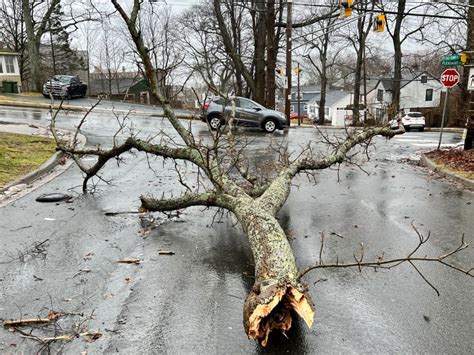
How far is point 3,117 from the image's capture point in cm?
1794

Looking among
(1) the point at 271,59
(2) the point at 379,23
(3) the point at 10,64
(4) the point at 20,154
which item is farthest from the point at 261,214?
(3) the point at 10,64

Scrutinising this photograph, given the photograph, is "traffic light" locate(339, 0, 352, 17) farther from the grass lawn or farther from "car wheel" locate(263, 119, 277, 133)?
the grass lawn

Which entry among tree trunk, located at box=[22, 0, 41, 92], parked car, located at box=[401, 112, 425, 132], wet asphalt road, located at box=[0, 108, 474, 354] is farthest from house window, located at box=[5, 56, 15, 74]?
A: wet asphalt road, located at box=[0, 108, 474, 354]

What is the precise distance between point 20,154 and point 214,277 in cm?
781

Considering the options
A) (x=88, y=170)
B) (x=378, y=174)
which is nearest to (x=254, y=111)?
(x=378, y=174)

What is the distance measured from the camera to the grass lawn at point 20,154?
857cm

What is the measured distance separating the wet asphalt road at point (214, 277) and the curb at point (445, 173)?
1044 mm

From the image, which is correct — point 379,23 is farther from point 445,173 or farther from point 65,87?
point 65,87

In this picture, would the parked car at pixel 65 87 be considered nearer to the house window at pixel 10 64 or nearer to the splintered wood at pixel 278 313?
the house window at pixel 10 64

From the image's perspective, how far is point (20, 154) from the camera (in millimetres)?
10133

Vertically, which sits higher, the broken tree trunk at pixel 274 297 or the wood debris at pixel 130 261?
the broken tree trunk at pixel 274 297

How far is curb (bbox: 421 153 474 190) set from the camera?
28.7 feet

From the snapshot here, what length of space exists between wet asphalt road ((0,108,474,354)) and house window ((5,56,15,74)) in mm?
36080

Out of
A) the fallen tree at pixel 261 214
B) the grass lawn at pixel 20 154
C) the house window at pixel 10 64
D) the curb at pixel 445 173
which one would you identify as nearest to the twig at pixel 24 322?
the fallen tree at pixel 261 214
